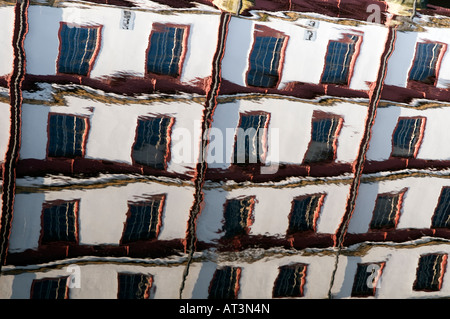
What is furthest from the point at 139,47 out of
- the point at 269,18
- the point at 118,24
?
the point at 269,18

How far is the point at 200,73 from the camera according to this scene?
3.76 meters

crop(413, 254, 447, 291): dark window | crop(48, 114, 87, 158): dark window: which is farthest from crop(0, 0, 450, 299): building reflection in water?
crop(413, 254, 447, 291): dark window

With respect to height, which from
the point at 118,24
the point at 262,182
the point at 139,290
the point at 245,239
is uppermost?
the point at 118,24

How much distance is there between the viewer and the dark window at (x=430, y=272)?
4562 millimetres

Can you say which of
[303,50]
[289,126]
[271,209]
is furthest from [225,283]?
[303,50]

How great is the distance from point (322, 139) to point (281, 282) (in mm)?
1332

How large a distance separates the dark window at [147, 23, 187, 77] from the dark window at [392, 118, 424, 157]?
2.00m

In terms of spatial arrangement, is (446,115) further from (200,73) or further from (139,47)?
(139,47)

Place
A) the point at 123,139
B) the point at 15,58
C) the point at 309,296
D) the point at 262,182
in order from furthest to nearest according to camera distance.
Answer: the point at 309,296 < the point at 262,182 < the point at 123,139 < the point at 15,58

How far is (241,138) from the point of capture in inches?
155

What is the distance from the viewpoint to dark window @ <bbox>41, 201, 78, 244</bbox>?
148 inches

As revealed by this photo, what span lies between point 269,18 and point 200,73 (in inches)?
28.1

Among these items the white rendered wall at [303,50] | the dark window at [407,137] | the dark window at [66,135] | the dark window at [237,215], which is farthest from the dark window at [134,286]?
the dark window at [407,137]

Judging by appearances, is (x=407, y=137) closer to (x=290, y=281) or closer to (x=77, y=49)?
(x=290, y=281)
